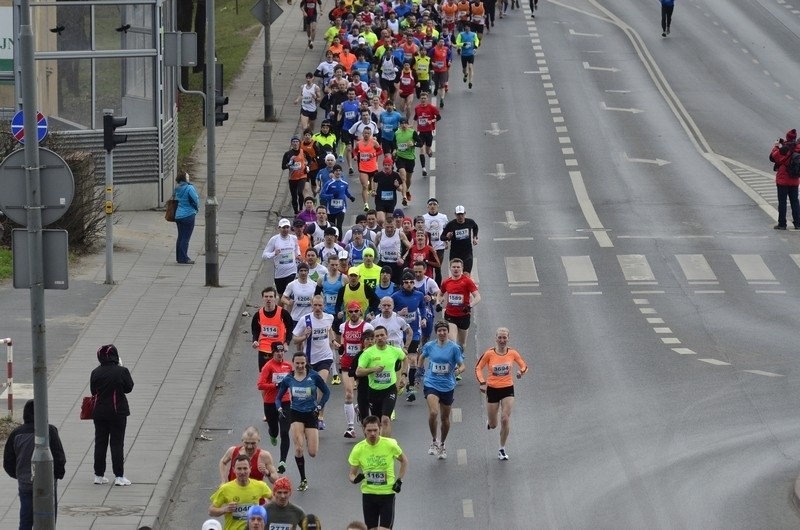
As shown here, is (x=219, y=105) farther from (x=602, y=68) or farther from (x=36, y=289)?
(x=602, y=68)

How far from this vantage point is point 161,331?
23.9 metres

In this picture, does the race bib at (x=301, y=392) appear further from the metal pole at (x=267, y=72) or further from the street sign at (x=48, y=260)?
the metal pole at (x=267, y=72)

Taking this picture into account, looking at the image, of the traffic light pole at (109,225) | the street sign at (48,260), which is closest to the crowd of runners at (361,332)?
the street sign at (48,260)

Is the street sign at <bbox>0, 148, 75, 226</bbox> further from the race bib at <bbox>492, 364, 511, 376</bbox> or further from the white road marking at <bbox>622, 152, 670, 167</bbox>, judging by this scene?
the white road marking at <bbox>622, 152, 670, 167</bbox>

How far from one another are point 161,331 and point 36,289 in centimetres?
981

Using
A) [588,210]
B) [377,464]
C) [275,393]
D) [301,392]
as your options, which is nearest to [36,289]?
[377,464]

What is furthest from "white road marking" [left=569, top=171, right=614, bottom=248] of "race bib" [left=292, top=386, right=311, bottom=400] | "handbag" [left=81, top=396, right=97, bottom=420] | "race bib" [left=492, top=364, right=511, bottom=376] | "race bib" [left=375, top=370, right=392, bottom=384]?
"handbag" [left=81, top=396, right=97, bottom=420]

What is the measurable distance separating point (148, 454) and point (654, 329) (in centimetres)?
904

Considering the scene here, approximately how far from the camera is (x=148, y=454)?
A: 18344 millimetres

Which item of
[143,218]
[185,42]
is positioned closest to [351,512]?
[185,42]

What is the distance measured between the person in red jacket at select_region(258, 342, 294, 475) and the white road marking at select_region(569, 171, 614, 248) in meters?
12.8

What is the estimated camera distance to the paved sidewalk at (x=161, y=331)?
670 inches

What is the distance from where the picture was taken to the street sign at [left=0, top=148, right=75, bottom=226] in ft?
46.2

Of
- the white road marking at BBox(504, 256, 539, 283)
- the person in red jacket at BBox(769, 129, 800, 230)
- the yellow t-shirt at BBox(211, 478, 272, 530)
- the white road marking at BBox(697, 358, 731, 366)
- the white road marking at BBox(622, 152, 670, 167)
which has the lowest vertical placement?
the white road marking at BBox(622, 152, 670, 167)
